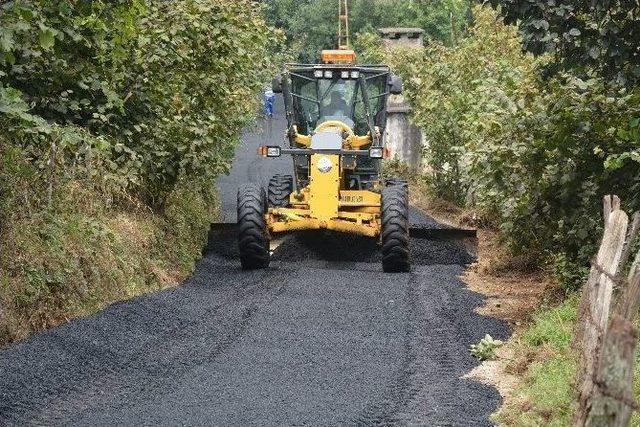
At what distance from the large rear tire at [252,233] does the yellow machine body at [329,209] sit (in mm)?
295

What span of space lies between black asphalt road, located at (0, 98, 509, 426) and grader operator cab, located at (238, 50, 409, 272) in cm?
76

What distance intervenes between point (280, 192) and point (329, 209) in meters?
2.02

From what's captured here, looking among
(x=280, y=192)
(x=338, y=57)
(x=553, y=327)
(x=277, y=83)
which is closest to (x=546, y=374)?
(x=553, y=327)

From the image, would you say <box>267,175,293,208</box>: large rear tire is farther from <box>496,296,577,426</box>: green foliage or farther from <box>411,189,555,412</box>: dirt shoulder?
<box>496,296,577,426</box>: green foliage

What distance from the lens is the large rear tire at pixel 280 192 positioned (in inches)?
790

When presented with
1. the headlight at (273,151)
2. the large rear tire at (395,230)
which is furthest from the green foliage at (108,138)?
the large rear tire at (395,230)

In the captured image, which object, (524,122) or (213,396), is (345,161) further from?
(213,396)

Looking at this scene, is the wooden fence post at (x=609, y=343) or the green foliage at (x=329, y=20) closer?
the wooden fence post at (x=609, y=343)

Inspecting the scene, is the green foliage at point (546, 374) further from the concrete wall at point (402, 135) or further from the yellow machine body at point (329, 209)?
the concrete wall at point (402, 135)

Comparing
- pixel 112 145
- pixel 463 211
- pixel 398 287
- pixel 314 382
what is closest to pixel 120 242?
pixel 112 145

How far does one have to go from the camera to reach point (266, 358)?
11430mm

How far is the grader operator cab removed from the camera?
18328 millimetres

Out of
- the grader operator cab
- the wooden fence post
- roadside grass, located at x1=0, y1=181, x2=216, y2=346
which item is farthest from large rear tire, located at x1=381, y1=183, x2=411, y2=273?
the wooden fence post

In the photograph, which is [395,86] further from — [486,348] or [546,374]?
[546,374]
